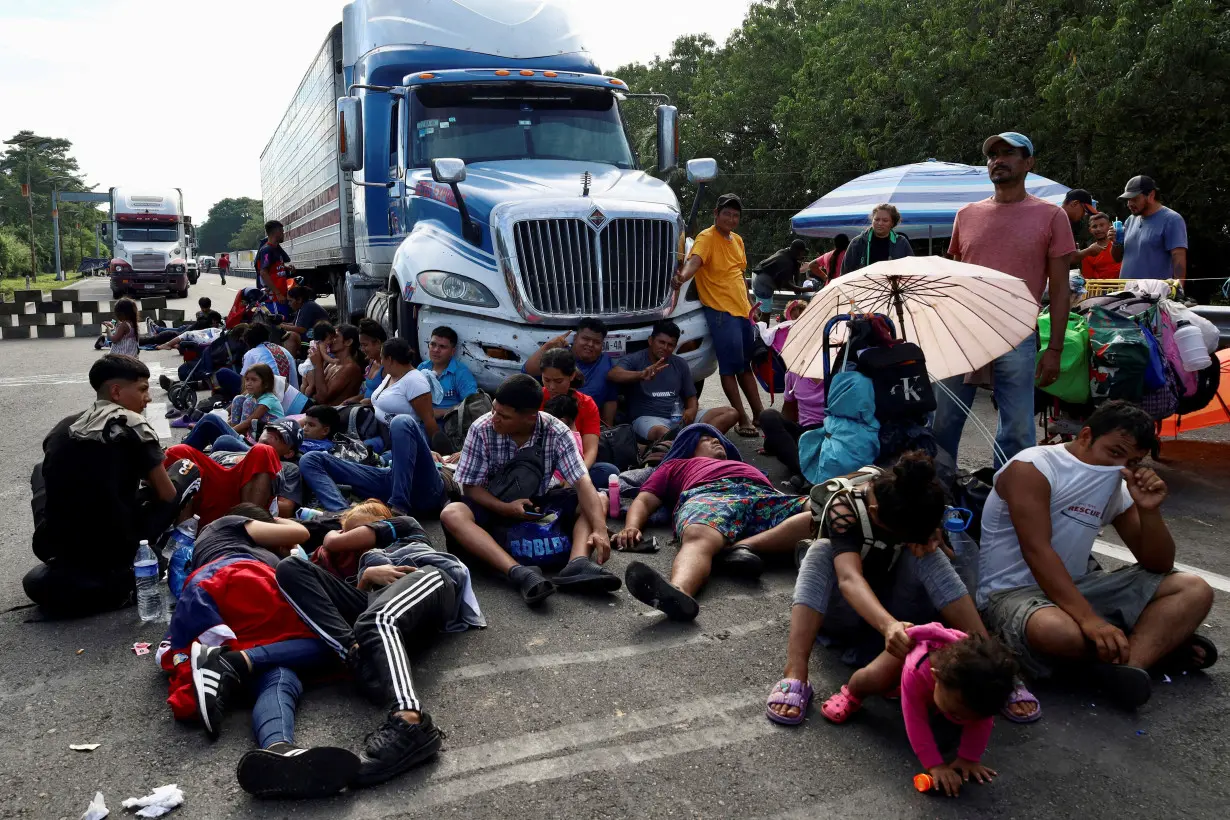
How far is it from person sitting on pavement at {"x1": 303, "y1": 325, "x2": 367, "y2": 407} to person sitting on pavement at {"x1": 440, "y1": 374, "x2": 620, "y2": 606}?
3.46 meters

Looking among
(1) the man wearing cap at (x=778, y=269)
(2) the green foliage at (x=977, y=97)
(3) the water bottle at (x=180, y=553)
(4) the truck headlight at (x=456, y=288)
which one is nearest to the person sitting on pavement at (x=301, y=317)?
(4) the truck headlight at (x=456, y=288)

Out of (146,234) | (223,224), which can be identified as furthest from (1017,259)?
(223,224)

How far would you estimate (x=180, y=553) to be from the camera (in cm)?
498

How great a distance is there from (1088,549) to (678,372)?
4.31 meters

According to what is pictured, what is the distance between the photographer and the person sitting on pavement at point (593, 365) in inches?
307

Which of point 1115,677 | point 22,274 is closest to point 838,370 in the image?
point 1115,677

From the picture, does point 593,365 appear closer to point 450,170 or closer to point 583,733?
point 450,170

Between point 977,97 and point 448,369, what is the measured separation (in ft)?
56.9

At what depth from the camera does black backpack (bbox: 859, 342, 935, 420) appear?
4961 millimetres

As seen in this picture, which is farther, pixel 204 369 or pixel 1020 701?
pixel 204 369

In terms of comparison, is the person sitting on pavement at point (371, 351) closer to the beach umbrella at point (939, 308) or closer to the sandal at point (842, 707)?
the beach umbrella at point (939, 308)

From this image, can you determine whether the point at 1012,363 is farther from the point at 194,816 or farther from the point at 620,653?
Result: the point at 194,816

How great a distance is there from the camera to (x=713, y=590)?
506 cm

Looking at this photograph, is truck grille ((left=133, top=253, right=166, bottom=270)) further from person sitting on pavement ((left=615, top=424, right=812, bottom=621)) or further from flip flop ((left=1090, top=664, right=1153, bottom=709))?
flip flop ((left=1090, top=664, right=1153, bottom=709))
